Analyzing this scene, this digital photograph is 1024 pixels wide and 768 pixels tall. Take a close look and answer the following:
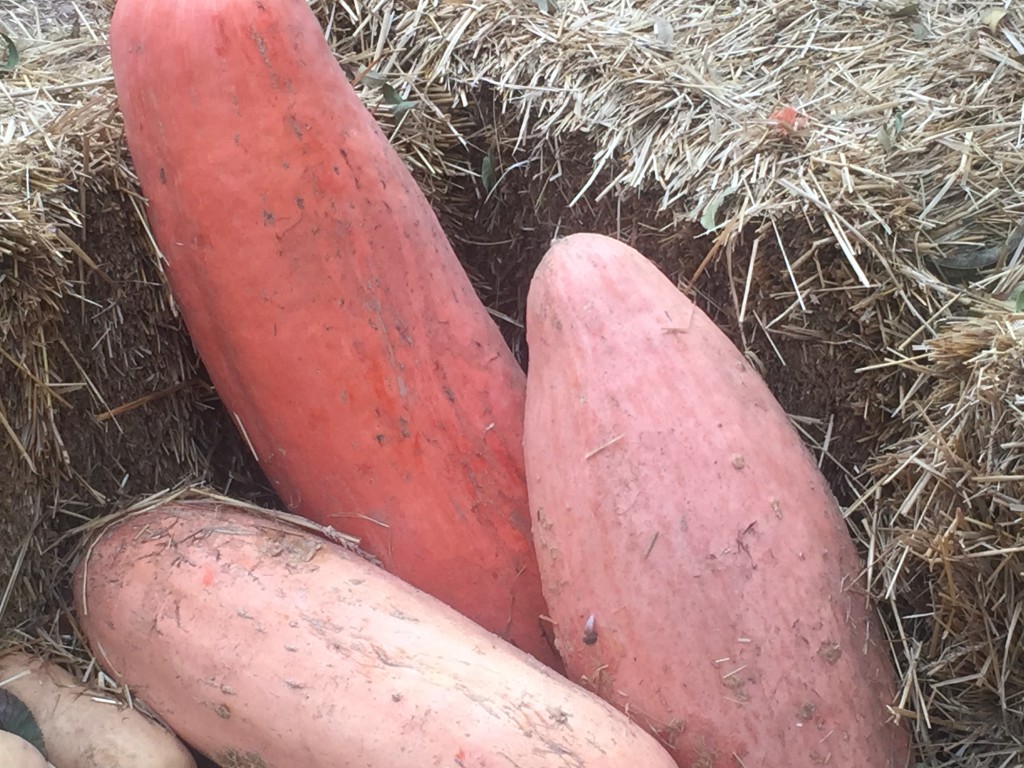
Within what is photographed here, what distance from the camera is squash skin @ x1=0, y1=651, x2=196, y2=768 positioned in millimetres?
1686

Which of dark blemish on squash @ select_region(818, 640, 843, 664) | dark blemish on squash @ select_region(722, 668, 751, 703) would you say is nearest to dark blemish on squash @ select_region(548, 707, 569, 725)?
dark blemish on squash @ select_region(722, 668, 751, 703)

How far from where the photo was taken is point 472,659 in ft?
5.23

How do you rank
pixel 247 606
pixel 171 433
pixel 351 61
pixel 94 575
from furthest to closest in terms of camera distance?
pixel 351 61
pixel 171 433
pixel 94 575
pixel 247 606

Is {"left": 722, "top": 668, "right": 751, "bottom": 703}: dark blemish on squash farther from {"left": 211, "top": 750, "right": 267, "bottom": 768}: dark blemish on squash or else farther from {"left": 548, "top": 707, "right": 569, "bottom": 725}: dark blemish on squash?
{"left": 211, "top": 750, "right": 267, "bottom": 768}: dark blemish on squash

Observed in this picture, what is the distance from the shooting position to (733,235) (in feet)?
5.81

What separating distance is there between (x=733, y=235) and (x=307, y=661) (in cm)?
102

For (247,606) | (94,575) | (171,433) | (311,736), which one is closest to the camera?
(311,736)

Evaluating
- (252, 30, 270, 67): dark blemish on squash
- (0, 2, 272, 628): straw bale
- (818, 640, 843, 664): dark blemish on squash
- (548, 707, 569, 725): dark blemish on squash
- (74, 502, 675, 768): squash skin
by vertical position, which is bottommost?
(818, 640, 843, 664): dark blemish on squash

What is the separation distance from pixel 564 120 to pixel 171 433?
1024 millimetres

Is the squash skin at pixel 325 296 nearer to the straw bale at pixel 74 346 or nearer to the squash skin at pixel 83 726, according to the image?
the straw bale at pixel 74 346

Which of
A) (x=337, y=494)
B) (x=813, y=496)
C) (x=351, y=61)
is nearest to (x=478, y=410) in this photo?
(x=337, y=494)

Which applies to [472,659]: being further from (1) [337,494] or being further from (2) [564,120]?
(2) [564,120]

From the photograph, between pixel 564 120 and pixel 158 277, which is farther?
pixel 564 120

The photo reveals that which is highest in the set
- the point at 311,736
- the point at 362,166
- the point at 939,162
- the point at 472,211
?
the point at 362,166
